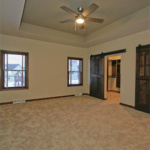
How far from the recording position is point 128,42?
4148mm

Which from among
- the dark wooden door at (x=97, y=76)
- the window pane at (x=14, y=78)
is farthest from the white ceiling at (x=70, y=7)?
the window pane at (x=14, y=78)

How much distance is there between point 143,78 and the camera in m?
3.65

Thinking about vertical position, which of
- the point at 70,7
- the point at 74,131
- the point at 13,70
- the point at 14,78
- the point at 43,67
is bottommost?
the point at 74,131

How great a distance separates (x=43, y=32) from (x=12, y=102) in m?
3.10

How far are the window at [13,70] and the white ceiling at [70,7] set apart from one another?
155 cm

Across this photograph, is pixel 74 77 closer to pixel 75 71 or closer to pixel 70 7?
pixel 75 71

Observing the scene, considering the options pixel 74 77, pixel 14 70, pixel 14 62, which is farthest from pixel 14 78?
pixel 74 77

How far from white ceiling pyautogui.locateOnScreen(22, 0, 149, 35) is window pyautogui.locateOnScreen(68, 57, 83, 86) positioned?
7.39 ft

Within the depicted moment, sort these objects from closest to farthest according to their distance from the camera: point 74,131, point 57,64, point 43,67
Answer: point 74,131
point 43,67
point 57,64

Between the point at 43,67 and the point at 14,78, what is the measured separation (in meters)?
1.30

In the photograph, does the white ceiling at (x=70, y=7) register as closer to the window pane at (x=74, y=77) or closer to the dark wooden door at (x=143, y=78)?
the dark wooden door at (x=143, y=78)

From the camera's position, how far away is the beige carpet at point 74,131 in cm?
194

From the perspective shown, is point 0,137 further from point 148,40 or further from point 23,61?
point 148,40

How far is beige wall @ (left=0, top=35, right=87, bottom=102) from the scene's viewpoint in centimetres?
451
